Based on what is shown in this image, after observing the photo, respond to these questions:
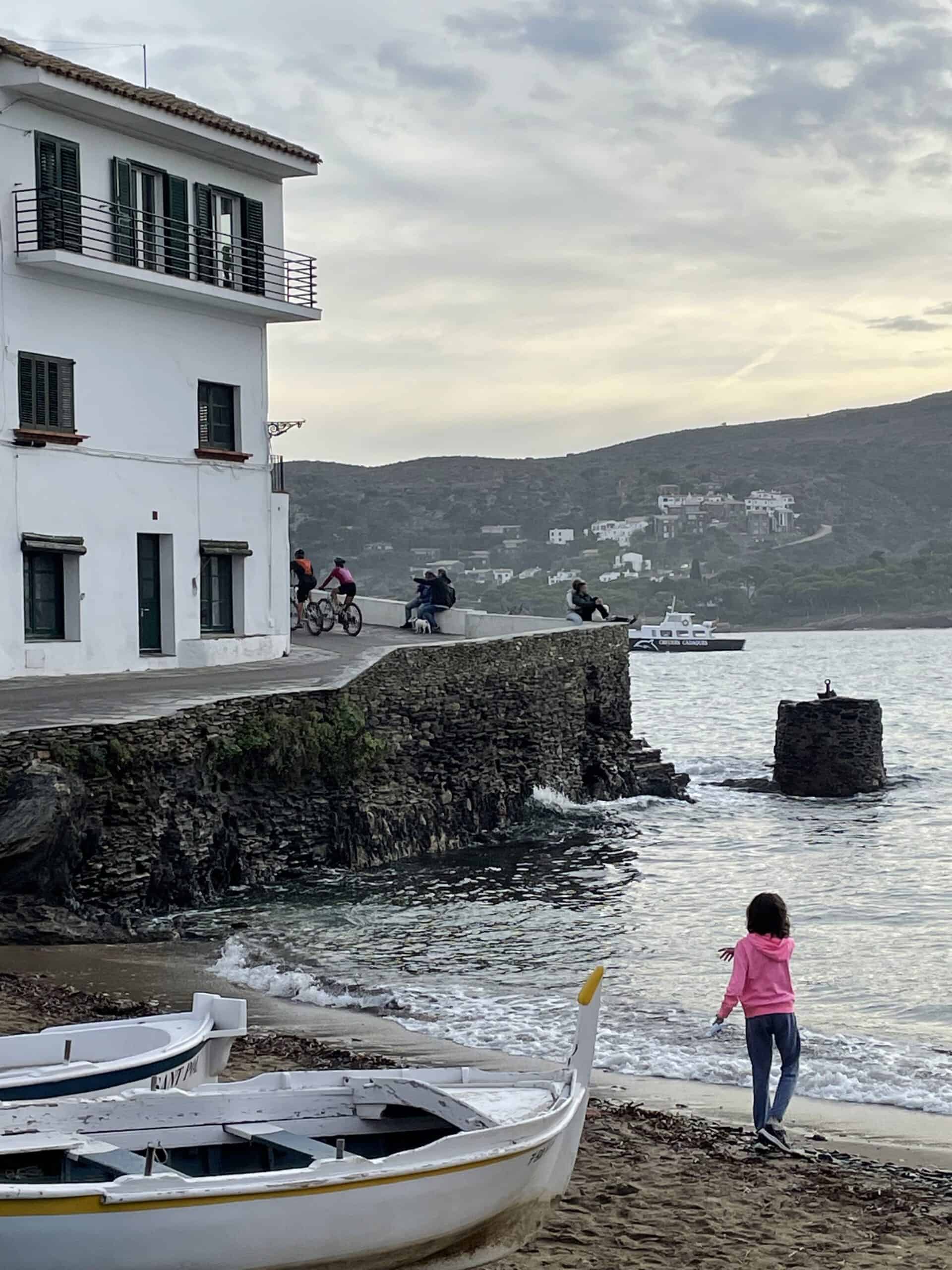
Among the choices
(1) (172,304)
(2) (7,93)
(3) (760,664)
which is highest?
(2) (7,93)

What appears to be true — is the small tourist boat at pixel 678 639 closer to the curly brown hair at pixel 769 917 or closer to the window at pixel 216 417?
the window at pixel 216 417

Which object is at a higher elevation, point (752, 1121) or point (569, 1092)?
point (569, 1092)

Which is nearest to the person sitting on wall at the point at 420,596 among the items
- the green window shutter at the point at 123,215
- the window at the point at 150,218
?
the window at the point at 150,218

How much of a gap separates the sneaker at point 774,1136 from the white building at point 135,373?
19512 mm

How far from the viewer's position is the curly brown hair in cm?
1001

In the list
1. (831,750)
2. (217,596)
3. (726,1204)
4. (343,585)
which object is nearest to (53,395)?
(217,596)

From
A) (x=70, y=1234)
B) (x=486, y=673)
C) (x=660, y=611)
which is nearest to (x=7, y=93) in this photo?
(x=486, y=673)

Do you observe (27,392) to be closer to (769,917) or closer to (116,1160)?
(769,917)

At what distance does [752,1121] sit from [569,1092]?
134 inches

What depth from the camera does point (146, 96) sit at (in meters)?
28.8

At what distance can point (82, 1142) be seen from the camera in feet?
23.5

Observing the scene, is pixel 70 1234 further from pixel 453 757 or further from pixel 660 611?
pixel 660 611

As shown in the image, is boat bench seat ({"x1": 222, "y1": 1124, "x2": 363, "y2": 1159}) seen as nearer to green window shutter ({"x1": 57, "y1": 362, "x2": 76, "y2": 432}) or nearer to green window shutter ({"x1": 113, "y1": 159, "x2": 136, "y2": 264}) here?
green window shutter ({"x1": 57, "y1": 362, "x2": 76, "y2": 432})

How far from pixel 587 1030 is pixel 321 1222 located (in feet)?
6.67
